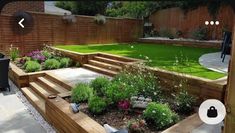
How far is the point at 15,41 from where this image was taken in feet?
34.2

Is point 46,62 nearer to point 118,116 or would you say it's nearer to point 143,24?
point 118,116

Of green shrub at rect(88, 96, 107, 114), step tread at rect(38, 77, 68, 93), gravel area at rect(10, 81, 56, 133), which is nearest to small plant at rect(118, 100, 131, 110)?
green shrub at rect(88, 96, 107, 114)

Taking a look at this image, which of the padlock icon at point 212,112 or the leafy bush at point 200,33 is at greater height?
the leafy bush at point 200,33

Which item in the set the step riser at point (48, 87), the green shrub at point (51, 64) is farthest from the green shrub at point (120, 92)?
the green shrub at point (51, 64)

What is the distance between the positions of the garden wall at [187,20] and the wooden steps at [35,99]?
7.92 metres

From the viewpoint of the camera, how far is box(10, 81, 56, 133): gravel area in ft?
14.6

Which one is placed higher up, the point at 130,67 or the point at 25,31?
the point at 25,31

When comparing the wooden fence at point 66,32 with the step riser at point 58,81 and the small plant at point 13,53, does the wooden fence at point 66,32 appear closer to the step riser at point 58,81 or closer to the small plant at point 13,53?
the small plant at point 13,53

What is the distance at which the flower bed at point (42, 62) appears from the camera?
7.90 metres

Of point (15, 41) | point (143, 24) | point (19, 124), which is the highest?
point (143, 24)

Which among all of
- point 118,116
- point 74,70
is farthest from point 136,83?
point 74,70

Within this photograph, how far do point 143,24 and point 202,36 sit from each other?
433 cm

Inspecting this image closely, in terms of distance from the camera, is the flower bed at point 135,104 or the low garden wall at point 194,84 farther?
the low garden wall at point 194,84

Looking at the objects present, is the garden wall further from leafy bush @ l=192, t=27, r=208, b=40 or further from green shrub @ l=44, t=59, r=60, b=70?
green shrub @ l=44, t=59, r=60, b=70
